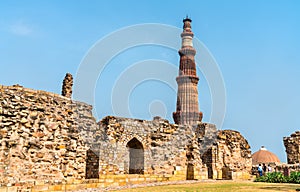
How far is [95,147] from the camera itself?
53.1 ft

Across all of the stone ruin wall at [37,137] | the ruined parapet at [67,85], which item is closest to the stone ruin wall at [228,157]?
the stone ruin wall at [37,137]

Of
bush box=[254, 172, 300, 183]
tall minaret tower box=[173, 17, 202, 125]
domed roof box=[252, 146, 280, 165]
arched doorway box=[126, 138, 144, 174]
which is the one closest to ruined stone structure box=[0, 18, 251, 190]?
arched doorway box=[126, 138, 144, 174]

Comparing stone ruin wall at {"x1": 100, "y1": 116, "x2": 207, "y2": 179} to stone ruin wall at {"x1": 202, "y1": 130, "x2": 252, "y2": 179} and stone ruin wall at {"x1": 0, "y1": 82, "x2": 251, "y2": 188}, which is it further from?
stone ruin wall at {"x1": 202, "y1": 130, "x2": 252, "y2": 179}

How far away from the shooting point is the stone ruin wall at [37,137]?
461 inches

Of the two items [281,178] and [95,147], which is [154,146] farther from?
[281,178]

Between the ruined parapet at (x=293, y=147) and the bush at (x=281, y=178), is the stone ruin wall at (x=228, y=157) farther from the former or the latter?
the ruined parapet at (x=293, y=147)

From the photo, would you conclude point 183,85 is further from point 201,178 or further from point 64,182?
point 64,182

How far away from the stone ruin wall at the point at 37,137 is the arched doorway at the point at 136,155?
13.7 feet

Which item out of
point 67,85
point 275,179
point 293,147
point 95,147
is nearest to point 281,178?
point 275,179

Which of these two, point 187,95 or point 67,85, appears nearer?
point 67,85

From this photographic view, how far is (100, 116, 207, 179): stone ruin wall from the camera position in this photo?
54.4 feet

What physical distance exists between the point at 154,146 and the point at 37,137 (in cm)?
722

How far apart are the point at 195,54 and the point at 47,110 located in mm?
43942

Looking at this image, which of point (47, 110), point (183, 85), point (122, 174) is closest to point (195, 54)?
point (183, 85)
